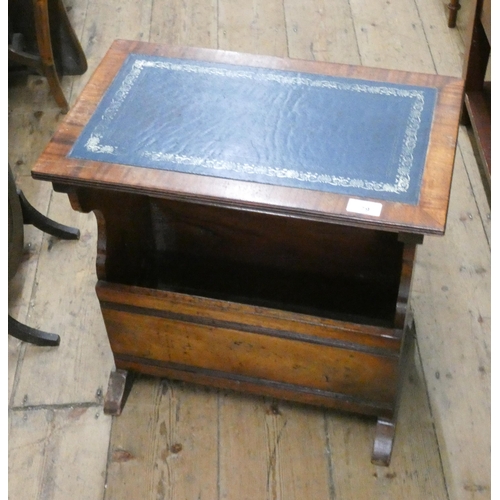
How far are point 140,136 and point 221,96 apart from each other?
193 millimetres

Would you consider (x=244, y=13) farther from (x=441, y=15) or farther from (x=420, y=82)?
(x=420, y=82)

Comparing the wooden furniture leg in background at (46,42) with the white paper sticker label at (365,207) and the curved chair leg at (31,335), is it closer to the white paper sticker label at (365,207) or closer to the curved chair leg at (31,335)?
the curved chair leg at (31,335)

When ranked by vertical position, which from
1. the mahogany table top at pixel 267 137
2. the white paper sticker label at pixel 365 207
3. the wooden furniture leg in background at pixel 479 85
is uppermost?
the mahogany table top at pixel 267 137

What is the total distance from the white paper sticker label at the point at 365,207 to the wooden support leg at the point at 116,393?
724 millimetres

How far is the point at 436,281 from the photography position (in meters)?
1.91

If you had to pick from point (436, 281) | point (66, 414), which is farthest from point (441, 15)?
point (66, 414)

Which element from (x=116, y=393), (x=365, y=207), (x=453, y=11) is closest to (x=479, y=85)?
(x=453, y=11)

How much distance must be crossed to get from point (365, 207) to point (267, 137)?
0.83 ft

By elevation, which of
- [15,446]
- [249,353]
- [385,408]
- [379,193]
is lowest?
[15,446]

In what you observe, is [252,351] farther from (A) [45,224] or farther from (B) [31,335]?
(A) [45,224]

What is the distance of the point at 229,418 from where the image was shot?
1641mm

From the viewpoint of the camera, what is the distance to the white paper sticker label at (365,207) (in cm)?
119

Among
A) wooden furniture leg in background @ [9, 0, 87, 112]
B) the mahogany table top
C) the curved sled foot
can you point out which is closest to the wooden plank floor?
the curved sled foot

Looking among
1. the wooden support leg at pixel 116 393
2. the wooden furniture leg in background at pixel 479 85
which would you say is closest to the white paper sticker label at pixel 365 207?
the wooden support leg at pixel 116 393
